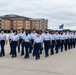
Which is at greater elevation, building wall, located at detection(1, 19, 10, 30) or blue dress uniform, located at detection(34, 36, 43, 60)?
blue dress uniform, located at detection(34, 36, 43, 60)

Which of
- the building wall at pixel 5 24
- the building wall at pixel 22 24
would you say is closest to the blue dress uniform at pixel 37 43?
the building wall at pixel 5 24

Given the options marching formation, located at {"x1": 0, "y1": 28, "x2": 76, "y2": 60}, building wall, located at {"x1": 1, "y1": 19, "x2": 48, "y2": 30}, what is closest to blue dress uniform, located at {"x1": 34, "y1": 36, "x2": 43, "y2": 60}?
marching formation, located at {"x1": 0, "y1": 28, "x2": 76, "y2": 60}

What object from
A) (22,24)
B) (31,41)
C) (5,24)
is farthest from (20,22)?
(31,41)

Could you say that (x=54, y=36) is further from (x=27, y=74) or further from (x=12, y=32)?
(x=27, y=74)

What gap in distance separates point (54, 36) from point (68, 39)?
13.4 ft

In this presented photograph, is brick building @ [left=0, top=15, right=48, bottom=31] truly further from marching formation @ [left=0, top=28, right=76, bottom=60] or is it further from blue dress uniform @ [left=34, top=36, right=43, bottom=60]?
blue dress uniform @ [left=34, top=36, right=43, bottom=60]

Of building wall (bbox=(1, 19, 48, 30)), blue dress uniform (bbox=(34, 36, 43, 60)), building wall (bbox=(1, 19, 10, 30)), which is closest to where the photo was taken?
blue dress uniform (bbox=(34, 36, 43, 60))

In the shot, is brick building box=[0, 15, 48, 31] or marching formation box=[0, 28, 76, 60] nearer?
→ marching formation box=[0, 28, 76, 60]

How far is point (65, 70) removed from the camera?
10.0m

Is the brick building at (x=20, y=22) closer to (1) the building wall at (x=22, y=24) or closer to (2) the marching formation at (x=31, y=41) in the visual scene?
(1) the building wall at (x=22, y=24)

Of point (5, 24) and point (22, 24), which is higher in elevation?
point (5, 24)

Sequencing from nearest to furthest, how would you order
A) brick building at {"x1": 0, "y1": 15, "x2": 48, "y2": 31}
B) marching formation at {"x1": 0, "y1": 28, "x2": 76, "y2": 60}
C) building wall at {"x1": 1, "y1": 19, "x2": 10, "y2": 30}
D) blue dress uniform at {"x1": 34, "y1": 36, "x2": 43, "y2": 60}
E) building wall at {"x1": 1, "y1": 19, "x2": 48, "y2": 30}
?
1. blue dress uniform at {"x1": 34, "y1": 36, "x2": 43, "y2": 60}
2. marching formation at {"x1": 0, "y1": 28, "x2": 76, "y2": 60}
3. building wall at {"x1": 1, "y1": 19, "x2": 10, "y2": 30}
4. building wall at {"x1": 1, "y1": 19, "x2": 48, "y2": 30}
5. brick building at {"x1": 0, "y1": 15, "x2": 48, "y2": 31}

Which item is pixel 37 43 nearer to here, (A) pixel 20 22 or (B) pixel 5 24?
(B) pixel 5 24

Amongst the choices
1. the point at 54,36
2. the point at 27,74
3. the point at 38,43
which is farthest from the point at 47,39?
the point at 27,74
